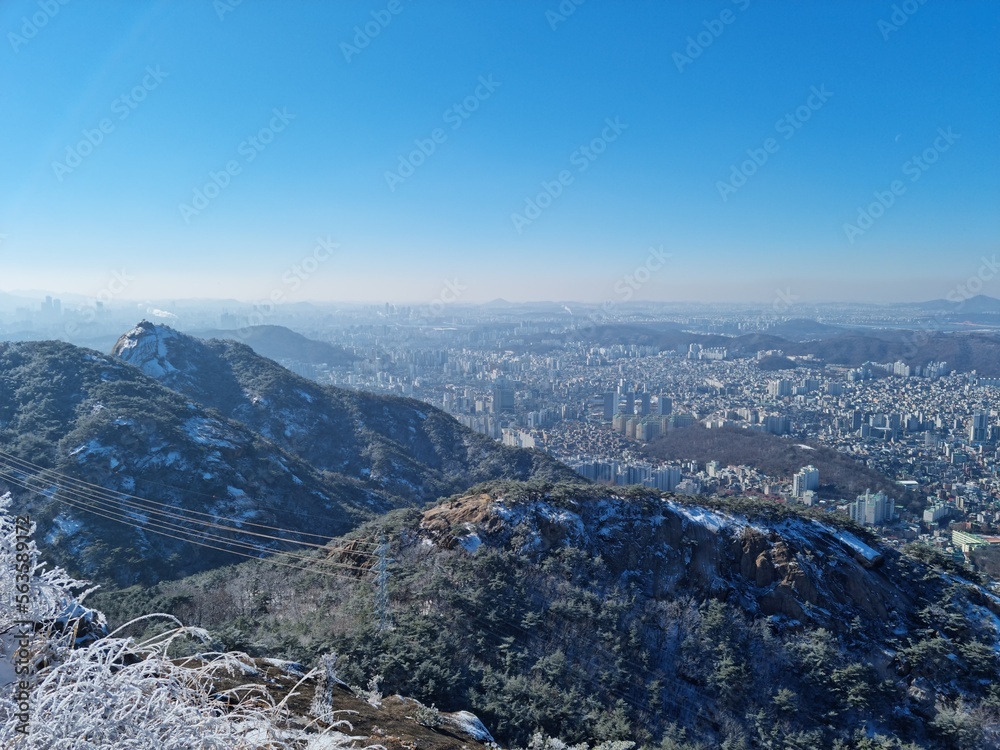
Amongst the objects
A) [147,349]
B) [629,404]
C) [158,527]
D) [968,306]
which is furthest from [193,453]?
[968,306]

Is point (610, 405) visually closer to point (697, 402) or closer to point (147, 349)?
point (697, 402)

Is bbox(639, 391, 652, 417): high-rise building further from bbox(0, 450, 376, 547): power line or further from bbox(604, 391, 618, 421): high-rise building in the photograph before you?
bbox(0, 450, 376, 547): power line

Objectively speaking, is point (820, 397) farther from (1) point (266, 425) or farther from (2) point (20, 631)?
(2) point (20, 631)

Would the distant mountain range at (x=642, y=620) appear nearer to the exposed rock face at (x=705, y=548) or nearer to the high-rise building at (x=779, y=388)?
the exposed rock face at (x=705, y=548)

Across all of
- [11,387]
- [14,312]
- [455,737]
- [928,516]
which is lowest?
[928,516]

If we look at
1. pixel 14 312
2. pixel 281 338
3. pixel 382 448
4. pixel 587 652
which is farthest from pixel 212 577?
pixel 14 312

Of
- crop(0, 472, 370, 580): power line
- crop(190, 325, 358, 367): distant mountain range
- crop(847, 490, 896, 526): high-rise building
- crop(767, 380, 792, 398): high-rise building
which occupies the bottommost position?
crop(847, 490, 896, 526): high-rise building

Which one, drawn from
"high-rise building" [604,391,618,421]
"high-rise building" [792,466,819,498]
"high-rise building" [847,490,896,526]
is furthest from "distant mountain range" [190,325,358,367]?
"high-rise building" [847,490,896,526]
